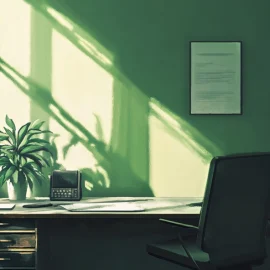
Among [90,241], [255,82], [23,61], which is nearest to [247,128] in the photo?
[255,82]

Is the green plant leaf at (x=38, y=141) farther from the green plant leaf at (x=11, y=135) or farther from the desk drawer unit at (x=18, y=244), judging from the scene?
the desk drawer unit at (x=18, y=244)

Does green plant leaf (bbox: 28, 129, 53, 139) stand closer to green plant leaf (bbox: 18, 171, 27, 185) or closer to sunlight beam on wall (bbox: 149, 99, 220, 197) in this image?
green plant leaf (bbox: 18, 171, 27, 185)

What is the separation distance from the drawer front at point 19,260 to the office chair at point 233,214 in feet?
3.05

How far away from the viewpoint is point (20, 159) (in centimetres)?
353

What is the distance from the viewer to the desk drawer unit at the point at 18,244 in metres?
3.04

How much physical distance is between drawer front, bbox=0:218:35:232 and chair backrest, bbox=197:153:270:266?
106 cm

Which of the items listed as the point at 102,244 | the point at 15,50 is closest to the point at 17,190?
the point at 102,244

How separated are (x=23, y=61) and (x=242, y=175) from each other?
202 centimetres

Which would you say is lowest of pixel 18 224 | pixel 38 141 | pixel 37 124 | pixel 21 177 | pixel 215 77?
pixel 18 224

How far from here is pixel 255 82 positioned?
12.6 feet

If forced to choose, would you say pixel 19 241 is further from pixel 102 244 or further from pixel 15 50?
pixel 15 50

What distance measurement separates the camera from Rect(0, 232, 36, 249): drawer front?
3062mm

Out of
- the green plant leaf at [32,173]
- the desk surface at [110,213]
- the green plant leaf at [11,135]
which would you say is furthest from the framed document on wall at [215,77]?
the green plant leaf at [11,135]

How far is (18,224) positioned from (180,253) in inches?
39.8
